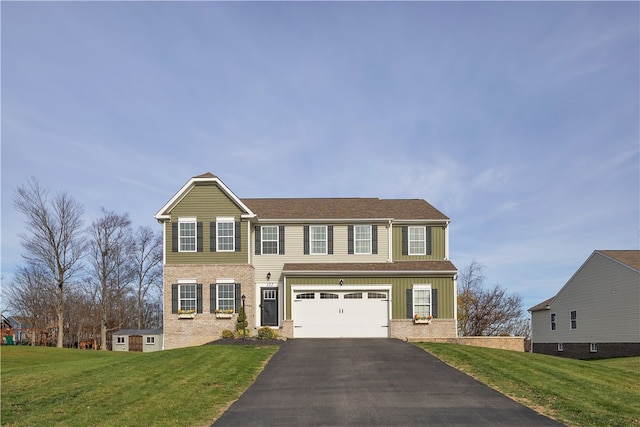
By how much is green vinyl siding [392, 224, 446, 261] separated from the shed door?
2171 centimetres

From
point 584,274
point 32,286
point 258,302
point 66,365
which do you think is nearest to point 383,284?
point 258,302

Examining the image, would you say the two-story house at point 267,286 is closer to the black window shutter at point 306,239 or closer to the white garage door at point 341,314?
the white garage door at point 341,314

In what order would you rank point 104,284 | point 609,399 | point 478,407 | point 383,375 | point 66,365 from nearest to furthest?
1. point 478,407
2. point 609,399
3. point 383,375
4. point 66,365
5. point 104,284

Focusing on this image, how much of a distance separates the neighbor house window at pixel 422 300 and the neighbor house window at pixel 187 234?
11443 millimetres

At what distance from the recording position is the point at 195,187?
31.0 m

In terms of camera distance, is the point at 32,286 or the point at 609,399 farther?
the point at 32,286

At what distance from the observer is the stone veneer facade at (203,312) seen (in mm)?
29734

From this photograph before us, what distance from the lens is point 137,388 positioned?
1725cm

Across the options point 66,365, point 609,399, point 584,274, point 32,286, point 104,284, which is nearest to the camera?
point 609,399

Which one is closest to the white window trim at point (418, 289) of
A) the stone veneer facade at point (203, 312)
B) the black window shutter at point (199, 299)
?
the stone veneer facade at point (203, 312)

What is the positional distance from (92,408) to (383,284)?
59.4 feet

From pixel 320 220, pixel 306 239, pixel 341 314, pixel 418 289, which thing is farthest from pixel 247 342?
pixel 418 289

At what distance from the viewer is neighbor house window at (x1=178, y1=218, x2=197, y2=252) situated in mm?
30672

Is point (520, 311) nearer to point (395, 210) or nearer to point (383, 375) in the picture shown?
point (395, 210)
